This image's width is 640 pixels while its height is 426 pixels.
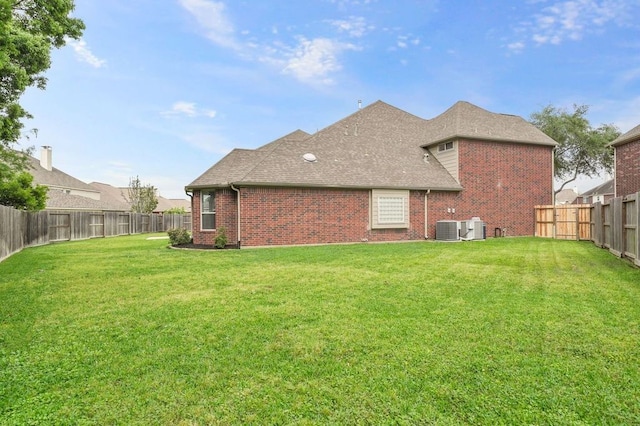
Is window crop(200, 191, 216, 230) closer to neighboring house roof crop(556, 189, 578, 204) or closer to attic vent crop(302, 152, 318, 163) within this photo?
attic vent crop(302, 152, 318, 163)

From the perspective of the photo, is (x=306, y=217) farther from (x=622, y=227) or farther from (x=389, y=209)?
(x=622, y=227)

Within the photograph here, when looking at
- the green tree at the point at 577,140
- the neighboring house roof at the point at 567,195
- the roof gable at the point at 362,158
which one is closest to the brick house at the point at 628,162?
the roof gable at the point at 362,158

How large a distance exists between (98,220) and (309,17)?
17.7m

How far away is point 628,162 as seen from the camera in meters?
16.2

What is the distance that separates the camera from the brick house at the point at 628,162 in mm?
15638

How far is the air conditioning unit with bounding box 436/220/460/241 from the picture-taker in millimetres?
14906

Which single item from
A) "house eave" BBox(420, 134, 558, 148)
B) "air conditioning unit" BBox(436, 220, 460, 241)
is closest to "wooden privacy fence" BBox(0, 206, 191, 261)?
"air conditioning unit" BBox(436, 220, 460, 241)

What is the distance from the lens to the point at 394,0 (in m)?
13.1

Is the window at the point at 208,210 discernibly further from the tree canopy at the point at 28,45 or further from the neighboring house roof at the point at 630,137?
the neighboring house roof at the point at 630,137

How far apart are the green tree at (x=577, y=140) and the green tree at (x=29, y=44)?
31587 mm

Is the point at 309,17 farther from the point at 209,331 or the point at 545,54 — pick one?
the point at 209,331

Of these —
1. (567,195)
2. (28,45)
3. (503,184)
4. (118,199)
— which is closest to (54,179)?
(118,199)

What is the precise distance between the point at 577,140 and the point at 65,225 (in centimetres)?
3649

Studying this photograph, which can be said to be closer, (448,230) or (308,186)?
(308,186)
